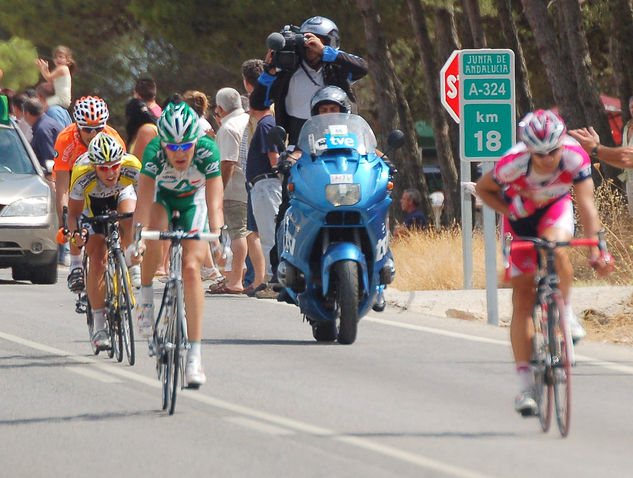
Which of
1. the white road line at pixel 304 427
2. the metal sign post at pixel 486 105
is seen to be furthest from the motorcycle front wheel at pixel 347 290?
the metal sign post at pixel 486 105

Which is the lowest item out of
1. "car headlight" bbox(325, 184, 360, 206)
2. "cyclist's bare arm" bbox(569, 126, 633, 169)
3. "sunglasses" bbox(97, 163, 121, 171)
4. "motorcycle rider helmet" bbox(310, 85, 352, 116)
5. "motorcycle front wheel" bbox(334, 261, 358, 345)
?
"motorcycle front wheel" bbox(334, 261, 358, 345)

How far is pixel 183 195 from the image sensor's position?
9820 millimetres

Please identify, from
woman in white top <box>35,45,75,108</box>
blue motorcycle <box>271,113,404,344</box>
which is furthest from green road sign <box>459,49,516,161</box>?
woman in white top <box>35,45,75,108</box>

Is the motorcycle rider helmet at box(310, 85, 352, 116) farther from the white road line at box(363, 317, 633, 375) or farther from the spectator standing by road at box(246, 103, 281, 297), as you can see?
the spectator standing by road at box(246, 103, 281, 297)

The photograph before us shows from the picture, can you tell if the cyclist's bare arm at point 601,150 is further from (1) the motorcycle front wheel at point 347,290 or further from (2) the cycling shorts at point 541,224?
(1) the motorcycle front wheel at point 347,290

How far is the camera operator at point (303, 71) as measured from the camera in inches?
515

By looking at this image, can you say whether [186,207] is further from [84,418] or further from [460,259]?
[460,259]

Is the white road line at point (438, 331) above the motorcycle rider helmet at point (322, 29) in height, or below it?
below

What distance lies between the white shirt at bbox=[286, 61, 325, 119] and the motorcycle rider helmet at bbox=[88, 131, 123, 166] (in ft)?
8.50

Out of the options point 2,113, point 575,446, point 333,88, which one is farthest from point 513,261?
point 2,113

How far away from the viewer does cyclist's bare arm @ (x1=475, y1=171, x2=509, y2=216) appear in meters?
8.88

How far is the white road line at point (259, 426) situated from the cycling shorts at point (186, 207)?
144cm

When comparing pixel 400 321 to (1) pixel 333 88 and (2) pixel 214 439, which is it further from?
(2) pixel 214 439

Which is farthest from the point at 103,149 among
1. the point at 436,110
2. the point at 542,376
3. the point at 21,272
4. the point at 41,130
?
the point at 436,110
